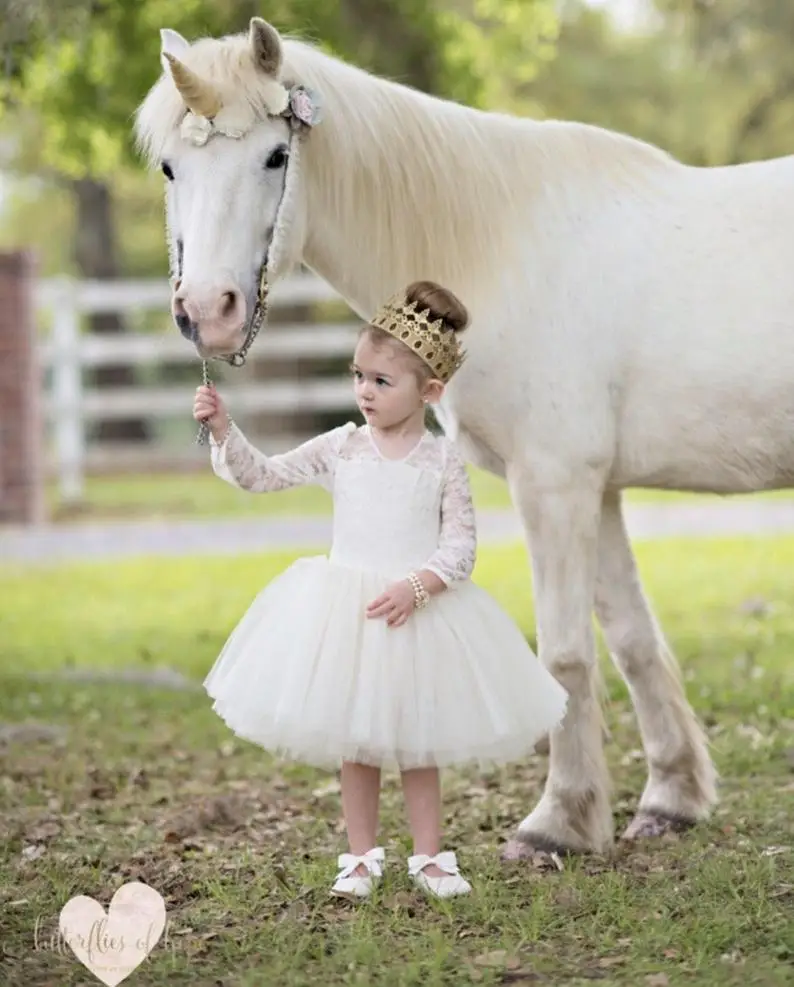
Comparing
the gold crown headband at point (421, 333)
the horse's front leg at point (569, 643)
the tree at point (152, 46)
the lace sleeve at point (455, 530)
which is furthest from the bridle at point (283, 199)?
the tree at point (152, 46)

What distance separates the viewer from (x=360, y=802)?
3947 mm

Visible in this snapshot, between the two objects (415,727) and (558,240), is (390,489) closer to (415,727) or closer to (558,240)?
(415,727)

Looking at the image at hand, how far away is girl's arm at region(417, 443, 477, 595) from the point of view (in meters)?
3.78

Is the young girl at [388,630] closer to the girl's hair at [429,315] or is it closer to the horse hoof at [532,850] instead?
the girl's hair at [429,315]

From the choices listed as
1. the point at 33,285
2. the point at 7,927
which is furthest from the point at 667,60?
the point at 7,927

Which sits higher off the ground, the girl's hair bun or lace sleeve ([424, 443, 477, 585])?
the girl's hair bun

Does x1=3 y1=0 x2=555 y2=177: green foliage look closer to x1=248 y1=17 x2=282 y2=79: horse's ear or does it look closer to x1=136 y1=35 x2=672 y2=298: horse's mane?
x1=136 y1=35 x2=672 y2=298: horse's mane

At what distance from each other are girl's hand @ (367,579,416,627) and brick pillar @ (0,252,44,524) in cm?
1019

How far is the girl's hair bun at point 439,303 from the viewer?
3.89m

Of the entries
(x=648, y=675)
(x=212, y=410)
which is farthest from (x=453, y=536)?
(x=648, y=675)

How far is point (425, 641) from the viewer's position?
376 cm

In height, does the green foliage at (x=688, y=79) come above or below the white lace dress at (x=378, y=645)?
above

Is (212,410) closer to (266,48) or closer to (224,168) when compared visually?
(224,168)

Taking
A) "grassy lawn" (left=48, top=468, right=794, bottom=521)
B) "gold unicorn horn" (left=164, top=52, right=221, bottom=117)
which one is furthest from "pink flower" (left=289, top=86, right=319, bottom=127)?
"grassy lawn" (left=48, top=468, right=794, bottom=521)
